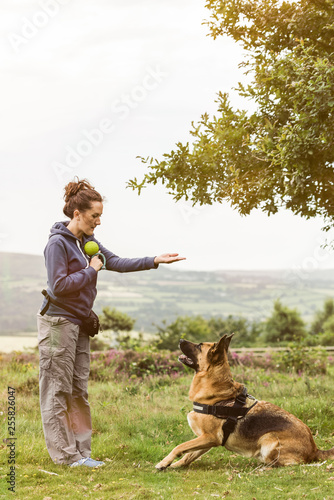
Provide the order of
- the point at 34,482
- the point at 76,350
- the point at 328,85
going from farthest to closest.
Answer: the point at 328,85, the point at 76,350, the point at 34,482

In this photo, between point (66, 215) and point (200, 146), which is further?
point (200, 146)

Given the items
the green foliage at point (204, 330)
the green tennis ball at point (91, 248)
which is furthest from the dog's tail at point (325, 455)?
the green foliage at point (204, 330)

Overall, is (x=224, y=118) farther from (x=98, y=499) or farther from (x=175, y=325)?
(x=175, y=325)

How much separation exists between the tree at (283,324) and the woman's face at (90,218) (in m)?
17.1

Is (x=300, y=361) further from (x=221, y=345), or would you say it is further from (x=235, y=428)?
(x=221, y=345)

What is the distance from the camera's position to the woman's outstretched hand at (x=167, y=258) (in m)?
6.78

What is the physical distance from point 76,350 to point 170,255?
63.7 inches

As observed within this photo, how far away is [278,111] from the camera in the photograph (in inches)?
418

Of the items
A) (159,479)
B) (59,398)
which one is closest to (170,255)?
(59,398)

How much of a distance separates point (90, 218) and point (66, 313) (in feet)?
3.73

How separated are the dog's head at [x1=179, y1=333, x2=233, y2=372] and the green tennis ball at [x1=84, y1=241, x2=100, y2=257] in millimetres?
1485

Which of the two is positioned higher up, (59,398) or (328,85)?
(328,85)

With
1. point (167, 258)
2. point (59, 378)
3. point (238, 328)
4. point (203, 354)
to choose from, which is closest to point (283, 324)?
point (238, 328)

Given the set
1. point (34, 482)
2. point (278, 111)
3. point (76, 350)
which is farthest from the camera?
point (278, 111)
